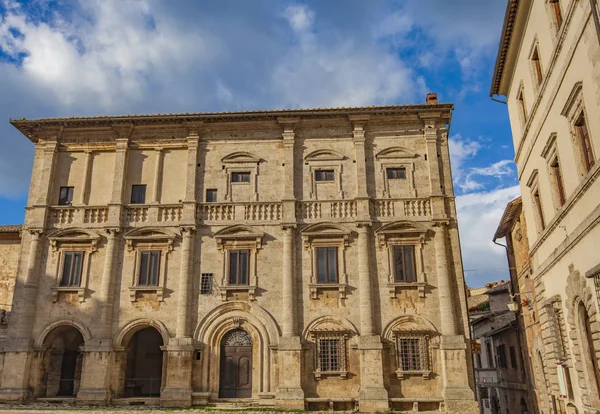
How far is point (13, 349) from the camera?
2262cm

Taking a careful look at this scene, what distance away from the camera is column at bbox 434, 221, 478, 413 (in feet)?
68.4

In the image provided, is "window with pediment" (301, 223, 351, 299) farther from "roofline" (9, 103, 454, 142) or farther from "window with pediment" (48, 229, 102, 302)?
"window with pediment" (48, 229, 102, 302)

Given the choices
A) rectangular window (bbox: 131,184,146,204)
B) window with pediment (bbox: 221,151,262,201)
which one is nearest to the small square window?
window with pediment (bbox: 221,151,262,201)

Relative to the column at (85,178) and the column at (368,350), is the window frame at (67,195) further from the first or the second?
the column at (368,350)

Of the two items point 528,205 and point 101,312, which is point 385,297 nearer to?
point 528,205

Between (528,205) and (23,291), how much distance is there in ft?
71.0

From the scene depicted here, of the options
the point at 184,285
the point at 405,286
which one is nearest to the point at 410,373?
the point at 405,286

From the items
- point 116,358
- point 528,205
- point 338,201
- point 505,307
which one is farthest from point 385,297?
point 505,307

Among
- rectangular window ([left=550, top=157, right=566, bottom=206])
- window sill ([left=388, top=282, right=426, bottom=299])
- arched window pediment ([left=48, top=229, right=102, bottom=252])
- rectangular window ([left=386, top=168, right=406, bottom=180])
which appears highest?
rectangular window ([left=386, top=168, right=406, bottom=180])

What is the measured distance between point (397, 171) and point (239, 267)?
855cm

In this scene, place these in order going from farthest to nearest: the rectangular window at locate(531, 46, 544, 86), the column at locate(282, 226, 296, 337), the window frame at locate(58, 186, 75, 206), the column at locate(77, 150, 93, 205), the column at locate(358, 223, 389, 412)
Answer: the window frame at locate(58, 186, 75, 206) → the column at locate(77, 150, 93, 205) → the column at locate(282, 226, 296, 337) → the column at locate(358, 223, 389, 412) → the rectangular window at locate(531, 46, 544, 86)

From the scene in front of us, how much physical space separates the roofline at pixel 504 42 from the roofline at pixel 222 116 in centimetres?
271

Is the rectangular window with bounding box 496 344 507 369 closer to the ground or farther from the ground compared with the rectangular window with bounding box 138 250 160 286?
closer to the ground

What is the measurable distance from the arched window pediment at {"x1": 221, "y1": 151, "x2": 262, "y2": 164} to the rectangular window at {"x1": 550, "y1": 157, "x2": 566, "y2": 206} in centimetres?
1303
